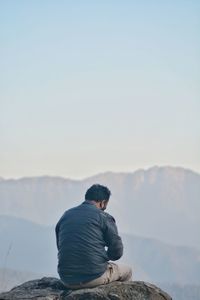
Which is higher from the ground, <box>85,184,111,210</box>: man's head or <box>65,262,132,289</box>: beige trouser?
<box>85,184,111,210</box>: man's head

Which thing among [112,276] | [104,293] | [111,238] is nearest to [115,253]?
[111,238]

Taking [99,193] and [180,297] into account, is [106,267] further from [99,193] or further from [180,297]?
[180,297]

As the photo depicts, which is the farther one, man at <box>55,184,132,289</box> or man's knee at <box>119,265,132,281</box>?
man's knee at <box>119,265,132,281</box>

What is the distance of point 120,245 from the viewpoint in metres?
8.54

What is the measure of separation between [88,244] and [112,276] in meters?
0.76

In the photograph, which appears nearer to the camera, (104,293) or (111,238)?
(104,293)

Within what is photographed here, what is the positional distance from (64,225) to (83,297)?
108 centimetres

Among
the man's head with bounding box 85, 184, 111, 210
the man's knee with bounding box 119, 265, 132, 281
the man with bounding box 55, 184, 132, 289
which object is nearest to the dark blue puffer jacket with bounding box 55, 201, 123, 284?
the man with bounding box 55, 184, 132, 289

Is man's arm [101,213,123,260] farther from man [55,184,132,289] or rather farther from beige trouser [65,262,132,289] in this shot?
beige trouser [65,262,132,289]

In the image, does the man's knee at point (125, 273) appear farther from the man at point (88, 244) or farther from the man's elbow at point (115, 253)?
the man's elbow at point (115, 253)

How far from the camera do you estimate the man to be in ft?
27.5

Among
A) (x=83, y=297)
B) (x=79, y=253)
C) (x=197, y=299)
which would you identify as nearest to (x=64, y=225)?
(x=79, y=253)

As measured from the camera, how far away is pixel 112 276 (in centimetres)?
877

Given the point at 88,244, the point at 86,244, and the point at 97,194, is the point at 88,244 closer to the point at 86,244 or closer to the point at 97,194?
the point at 86,244
